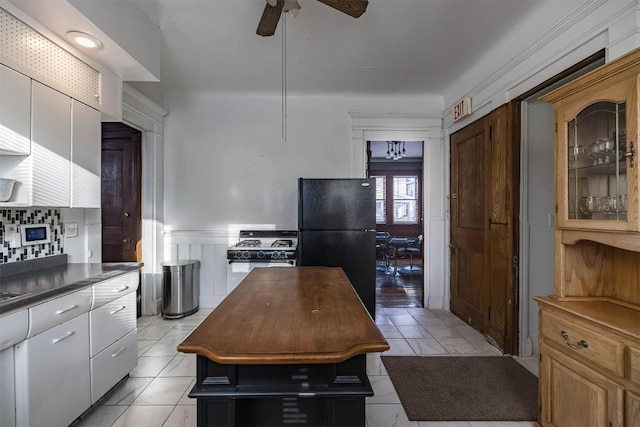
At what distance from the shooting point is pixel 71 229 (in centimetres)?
244

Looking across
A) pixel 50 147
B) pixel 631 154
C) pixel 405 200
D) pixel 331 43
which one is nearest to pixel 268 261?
pixel 50 147

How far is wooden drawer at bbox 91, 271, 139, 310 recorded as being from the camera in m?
1.95

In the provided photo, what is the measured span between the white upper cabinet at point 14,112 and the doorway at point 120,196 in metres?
2.04

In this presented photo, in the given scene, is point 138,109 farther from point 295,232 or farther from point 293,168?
point 295,232

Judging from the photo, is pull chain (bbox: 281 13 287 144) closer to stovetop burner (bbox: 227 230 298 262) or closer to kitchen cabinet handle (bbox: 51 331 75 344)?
stovetop burner (bbox: 227 230 298 262)

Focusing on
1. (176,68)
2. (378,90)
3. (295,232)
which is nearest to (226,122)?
(176,68)

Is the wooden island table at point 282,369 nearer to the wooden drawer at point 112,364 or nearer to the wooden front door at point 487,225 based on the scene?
the wooden drawer at point 112,364

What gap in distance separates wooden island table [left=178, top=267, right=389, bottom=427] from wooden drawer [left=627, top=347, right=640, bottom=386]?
3.40ft

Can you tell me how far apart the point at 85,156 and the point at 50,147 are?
29cm

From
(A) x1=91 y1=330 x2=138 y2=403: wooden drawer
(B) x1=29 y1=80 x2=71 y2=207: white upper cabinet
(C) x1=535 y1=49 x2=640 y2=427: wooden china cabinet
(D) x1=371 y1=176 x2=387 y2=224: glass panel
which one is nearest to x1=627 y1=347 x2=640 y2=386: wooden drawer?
(C) x1=535 y1=49 x2=640 y2=427: wooden china cabinet

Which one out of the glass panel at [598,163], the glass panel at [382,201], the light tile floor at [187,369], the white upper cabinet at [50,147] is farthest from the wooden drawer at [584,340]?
the glass panel at [382,201]

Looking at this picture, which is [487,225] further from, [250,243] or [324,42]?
[250,243]

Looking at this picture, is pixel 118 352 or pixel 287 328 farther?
pixel 118 352

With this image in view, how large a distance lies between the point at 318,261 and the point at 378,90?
7.16 ft
